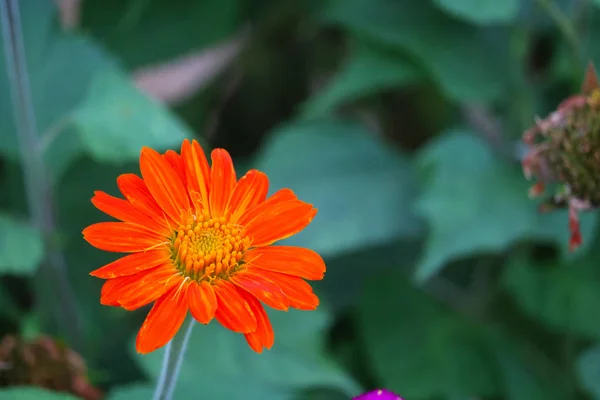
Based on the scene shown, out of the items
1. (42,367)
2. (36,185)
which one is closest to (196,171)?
(42,367)

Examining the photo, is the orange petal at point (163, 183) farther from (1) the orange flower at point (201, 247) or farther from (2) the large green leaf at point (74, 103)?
(2) the large green leaf at point (74, 103)

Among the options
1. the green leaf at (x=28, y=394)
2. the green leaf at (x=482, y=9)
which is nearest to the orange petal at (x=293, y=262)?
the green leaf at (x=28, y=394)

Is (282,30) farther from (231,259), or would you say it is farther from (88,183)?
(231,259)

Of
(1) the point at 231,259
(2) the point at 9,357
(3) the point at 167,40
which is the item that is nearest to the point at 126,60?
(3) the point at 167,40

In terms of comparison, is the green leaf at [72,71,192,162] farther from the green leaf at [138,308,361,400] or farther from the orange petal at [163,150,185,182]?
the orange petal at [163,150,185,182]

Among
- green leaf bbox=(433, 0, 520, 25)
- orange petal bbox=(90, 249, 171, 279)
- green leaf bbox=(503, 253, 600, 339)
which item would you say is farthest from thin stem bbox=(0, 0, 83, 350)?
green leaf bbox=(503, 253, 600, 339)
